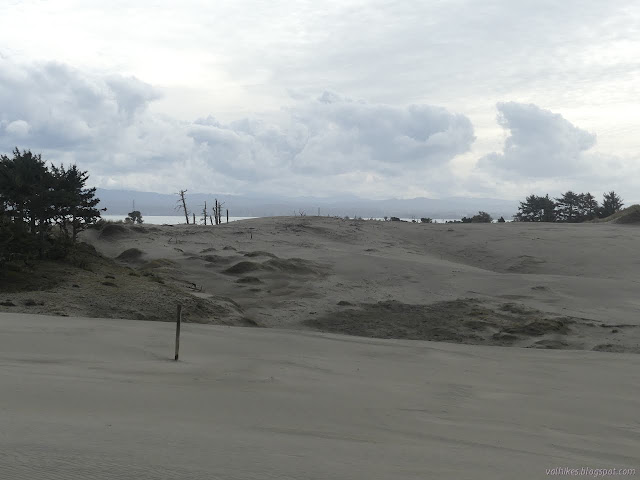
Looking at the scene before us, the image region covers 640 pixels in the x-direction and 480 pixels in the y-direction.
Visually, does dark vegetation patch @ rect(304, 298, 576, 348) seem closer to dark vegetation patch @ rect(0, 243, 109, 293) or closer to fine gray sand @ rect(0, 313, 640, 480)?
fine gray sand @ rect(0, 313, 640, 480)

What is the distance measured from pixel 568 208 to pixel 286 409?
45681 mm

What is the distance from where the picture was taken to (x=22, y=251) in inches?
518

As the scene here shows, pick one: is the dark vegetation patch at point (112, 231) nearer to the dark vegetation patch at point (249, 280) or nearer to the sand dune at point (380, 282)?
the sand dune at point (380, 282)

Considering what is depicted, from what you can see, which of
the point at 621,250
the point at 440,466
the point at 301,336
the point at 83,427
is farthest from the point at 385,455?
the point at 621,250

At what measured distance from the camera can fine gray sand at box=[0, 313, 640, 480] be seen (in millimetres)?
3572

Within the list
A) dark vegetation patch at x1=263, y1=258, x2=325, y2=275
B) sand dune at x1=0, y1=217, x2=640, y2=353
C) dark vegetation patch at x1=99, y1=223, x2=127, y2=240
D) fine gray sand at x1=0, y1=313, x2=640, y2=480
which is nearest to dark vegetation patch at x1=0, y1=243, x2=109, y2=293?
sand dune at x1=0, y1=217, x2=640, y2=353

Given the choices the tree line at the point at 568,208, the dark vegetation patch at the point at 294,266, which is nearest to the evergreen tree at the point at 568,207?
the tree line at the point at 568,208

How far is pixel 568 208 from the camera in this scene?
46531mm

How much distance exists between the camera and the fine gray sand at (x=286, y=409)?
11.7 feet

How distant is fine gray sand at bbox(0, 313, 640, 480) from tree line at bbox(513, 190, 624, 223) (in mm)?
38632

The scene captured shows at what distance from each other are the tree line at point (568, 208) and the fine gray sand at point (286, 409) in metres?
38.6

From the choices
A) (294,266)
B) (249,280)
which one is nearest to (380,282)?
(294,266)

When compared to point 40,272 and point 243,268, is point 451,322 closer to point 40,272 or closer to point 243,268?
point 243,268

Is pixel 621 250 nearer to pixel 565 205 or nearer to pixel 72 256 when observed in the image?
pixel 72 256
